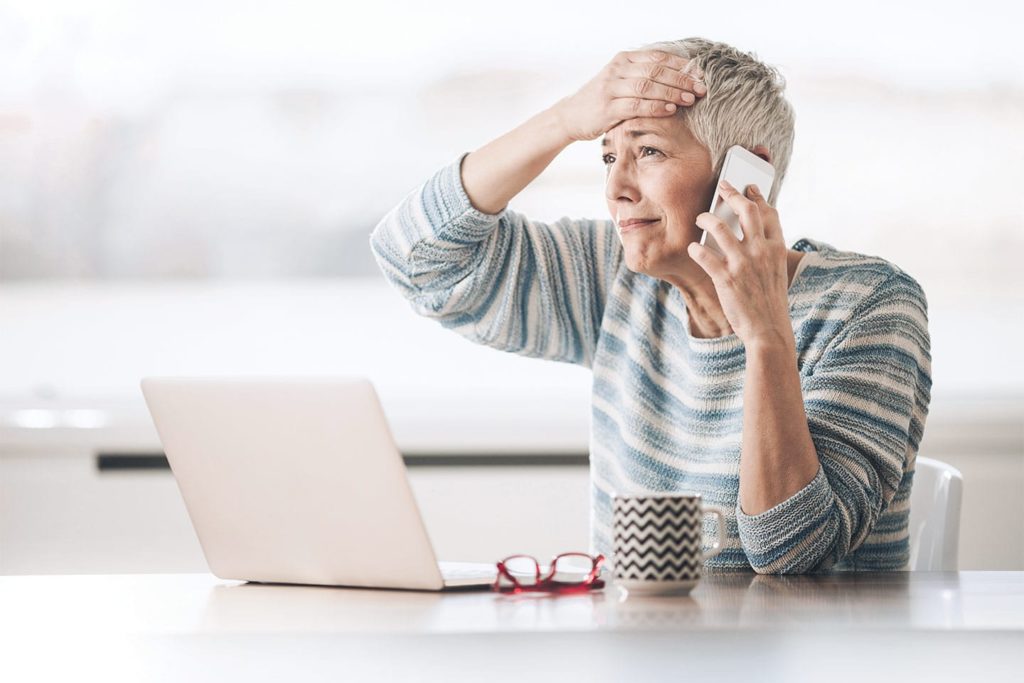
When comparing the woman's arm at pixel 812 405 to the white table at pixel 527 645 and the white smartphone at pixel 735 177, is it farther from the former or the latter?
the white table at pixel 527 645

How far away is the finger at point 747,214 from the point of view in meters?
1.51

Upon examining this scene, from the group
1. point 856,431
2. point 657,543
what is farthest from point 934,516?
point 657,543

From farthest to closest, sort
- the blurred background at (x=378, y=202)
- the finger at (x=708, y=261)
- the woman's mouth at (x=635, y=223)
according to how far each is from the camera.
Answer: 1. the blurred background at (x=378, y=202)
2. the woman's mouth at (x=635, y=223)
3. the finger at (x=708, y=261)

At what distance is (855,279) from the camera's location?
165cm

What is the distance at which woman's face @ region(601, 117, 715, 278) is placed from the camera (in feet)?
5.61

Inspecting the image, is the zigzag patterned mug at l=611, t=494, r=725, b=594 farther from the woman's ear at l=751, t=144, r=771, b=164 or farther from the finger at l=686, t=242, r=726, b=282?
A: the woman's ear at l=751, t=144, r=771, b=164

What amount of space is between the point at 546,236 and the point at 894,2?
116cm

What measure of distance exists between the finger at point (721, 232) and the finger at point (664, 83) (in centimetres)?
21

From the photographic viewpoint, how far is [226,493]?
118cm

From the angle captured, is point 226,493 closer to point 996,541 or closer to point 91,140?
point 91,140

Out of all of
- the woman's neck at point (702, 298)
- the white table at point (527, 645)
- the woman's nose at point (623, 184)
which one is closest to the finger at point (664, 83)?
the woman's nose at point (623, 184)

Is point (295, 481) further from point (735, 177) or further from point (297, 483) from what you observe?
point (735, 177)

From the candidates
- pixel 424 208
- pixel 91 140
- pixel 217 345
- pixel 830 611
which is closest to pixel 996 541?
pixel 424 208

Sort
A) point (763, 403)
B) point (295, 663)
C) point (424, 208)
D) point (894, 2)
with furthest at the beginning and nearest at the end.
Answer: point (894, 2) < point (424, 208) < point (763, 403) < point (295, 663)
